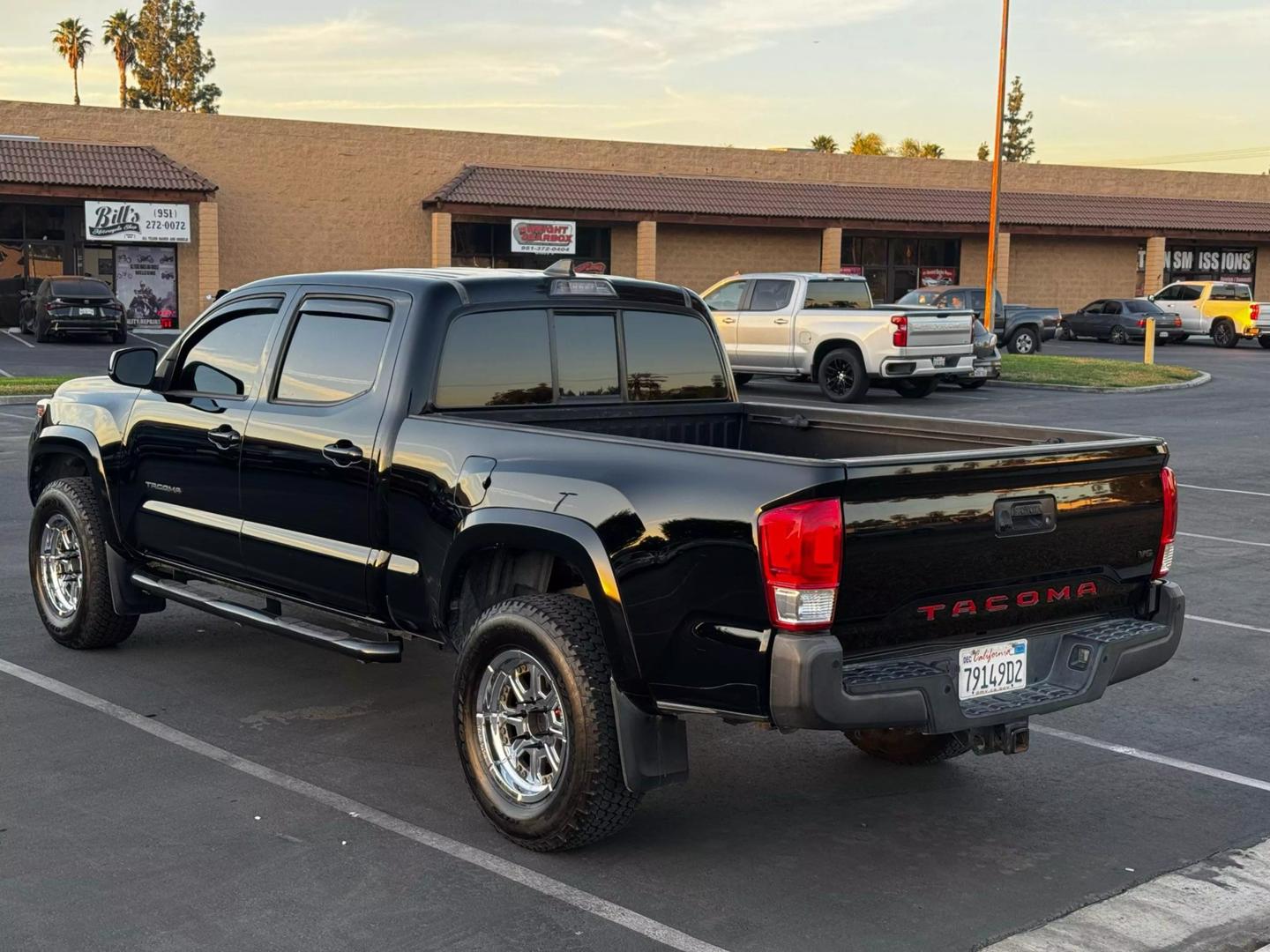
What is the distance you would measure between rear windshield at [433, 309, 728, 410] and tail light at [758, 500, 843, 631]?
76.5 inches

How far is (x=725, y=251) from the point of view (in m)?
47.6

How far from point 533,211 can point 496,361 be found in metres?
37.8

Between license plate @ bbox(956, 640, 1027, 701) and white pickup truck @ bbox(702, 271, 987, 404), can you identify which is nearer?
license plate @ bbox(956, 640, 1027, 701)

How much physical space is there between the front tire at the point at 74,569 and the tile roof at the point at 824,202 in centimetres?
3530

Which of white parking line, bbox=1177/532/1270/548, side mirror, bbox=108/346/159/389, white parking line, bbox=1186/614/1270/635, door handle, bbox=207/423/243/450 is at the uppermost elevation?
side mirror, bbox=108/346/159/389

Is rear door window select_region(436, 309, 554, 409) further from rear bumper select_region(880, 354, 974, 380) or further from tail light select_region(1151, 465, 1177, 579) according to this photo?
rear bumper select_region(880, 354, 974, 380)

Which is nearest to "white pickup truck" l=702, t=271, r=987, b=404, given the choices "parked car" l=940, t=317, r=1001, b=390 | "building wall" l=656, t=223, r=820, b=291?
"parked car" l=940, t=317, r=1001, b=390

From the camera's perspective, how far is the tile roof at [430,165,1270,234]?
43.6m

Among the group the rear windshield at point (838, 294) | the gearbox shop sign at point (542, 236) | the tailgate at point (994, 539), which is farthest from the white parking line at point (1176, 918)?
the gearbox shop sign at point (542, 236)

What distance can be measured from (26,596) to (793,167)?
43.0 metres

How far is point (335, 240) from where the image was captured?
140 feet

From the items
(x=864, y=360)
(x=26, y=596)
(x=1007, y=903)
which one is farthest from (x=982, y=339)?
(x=1007, y=903)

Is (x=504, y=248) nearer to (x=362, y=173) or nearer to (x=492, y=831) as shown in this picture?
(x=362, y=173)

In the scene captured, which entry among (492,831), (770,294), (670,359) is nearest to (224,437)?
(670,359)
